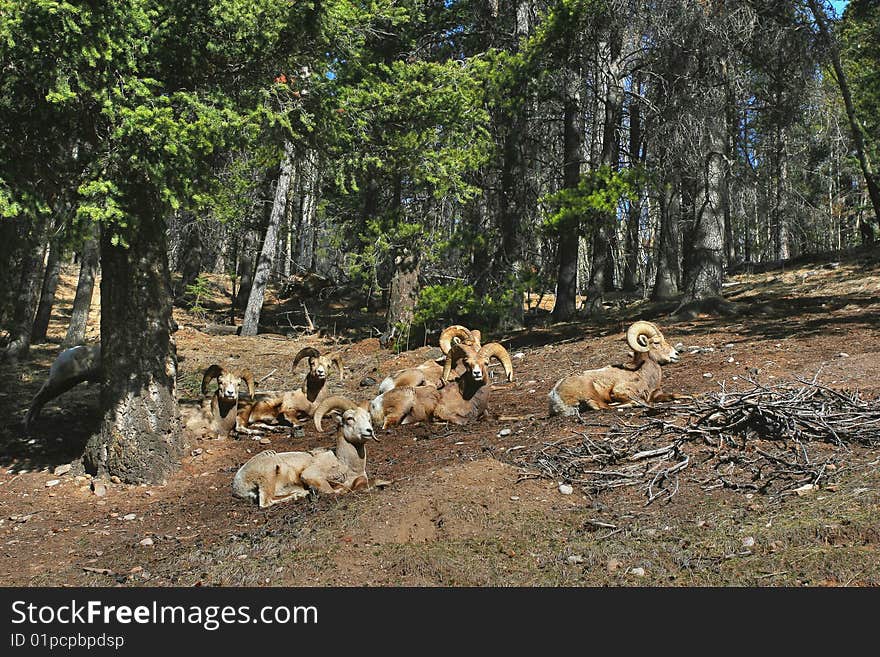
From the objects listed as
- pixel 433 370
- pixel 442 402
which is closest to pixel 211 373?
pixel 433 370

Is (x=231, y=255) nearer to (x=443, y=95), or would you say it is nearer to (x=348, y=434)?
(x=443, y=95)

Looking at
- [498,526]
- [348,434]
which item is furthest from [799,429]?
[348,434]

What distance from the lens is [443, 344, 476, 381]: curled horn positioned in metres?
11.8

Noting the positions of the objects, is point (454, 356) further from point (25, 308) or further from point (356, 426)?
point (25, 308)

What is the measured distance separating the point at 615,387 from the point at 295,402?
193 inches

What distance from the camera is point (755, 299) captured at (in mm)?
17516

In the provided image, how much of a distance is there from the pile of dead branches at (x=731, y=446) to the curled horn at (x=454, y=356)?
2739mm

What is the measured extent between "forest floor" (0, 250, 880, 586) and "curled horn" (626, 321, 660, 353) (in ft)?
2.28

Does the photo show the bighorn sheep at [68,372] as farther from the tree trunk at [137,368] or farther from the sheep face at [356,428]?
the sheep face at [356,428]

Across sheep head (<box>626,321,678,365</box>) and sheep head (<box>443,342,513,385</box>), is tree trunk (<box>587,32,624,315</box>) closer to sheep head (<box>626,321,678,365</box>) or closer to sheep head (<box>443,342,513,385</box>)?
sheep head (<box>626,321,678,365</box>)

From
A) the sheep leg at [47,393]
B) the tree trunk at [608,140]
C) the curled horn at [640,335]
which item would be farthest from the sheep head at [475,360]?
the tree trunk at [608,140]

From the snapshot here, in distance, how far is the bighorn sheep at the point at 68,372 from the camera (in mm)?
12406

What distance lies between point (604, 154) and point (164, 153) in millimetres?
13406

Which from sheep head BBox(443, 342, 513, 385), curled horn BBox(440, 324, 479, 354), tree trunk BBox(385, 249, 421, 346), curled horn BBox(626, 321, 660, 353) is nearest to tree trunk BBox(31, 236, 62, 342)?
tree trunk BBox(385, 249, 421, 346)
